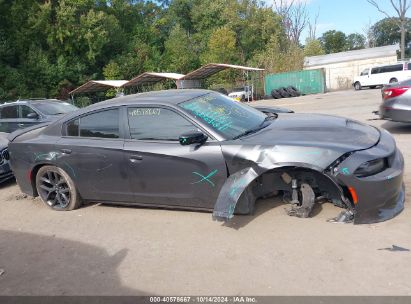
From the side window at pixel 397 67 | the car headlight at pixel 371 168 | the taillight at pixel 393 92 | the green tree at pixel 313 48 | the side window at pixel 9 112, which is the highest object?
the green tree at pixel 313 48

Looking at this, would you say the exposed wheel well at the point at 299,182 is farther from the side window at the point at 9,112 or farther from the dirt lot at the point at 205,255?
the side window at the point at 9,112

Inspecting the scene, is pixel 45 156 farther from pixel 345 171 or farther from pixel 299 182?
pixel 345 171

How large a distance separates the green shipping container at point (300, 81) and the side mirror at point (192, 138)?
95.2ft

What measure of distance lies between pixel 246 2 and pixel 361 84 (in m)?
29.9

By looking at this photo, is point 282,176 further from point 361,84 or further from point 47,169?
point 361,84

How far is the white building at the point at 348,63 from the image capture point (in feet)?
121

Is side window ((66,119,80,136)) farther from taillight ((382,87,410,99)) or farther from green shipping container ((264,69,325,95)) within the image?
green shipping container ((264,69,325,95))

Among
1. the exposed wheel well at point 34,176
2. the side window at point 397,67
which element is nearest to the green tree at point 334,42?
the side window at point 397,67

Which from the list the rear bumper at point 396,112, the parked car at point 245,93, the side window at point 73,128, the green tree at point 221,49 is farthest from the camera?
the green tree at point 221,49

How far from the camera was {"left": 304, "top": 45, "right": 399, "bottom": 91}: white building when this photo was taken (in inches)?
1458

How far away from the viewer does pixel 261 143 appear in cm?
423

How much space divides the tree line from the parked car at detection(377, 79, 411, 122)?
93.7 feet

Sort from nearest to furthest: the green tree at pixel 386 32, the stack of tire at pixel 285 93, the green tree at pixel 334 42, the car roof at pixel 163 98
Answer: the car roof at pixel 163 98 < the stack of tire at pixel 285 93 < the green tree at pixel 334 42 < the green tree at pixel 386 32

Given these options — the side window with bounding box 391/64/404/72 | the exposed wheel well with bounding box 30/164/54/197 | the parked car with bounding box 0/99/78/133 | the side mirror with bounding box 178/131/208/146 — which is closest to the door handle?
the side mirror with bounding box 178/131/208/146
